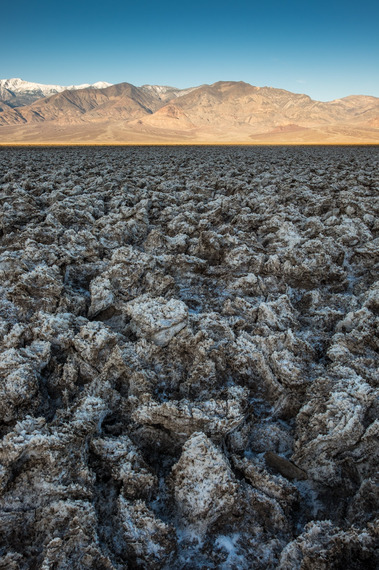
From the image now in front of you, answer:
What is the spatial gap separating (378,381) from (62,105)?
117 m

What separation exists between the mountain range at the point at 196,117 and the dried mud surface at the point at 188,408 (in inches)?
1817

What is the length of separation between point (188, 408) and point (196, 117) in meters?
83.7

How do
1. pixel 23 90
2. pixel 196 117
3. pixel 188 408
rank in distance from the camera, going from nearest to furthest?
pixel 188 408 → pixel 196 117 → pixel 23 90

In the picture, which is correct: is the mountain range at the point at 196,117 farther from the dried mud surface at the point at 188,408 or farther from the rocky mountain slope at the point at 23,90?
the dried mud surface at the point at 188,408

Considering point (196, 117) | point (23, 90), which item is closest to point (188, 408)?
point (196, 117)

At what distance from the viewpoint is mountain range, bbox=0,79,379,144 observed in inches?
2047

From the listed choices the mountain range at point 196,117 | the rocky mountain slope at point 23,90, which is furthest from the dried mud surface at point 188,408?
the rocky mountain slope at point 23,90

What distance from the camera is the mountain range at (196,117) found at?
171 feet

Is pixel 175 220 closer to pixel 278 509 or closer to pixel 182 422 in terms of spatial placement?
pixel 182 422

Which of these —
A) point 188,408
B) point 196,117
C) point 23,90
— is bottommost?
point 188,408

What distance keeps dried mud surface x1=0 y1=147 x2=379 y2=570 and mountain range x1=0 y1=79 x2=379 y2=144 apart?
1817 inches

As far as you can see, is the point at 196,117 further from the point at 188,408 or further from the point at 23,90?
the point at 23,90

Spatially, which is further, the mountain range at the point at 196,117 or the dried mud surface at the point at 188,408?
the mountain range at the point at 196,117

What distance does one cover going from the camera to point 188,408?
141 centimetres
